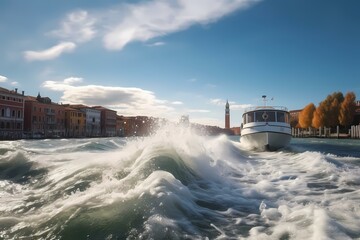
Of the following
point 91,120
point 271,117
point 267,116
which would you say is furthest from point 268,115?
point 91,120

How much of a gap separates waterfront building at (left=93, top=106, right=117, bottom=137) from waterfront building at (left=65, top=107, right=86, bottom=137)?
12.5 metres

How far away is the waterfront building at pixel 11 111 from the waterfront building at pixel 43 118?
3491 mm

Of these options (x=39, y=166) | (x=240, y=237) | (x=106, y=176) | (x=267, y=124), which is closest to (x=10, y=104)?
(x=267, y=124)

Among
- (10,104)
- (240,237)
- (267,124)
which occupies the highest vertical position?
(10,104)

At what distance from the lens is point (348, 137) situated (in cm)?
7550

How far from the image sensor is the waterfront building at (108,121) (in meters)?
113

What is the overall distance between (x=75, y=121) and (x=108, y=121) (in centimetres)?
1902

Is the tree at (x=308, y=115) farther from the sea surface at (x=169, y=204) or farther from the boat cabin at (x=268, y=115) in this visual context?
the sea surface at (x=169, y=204)

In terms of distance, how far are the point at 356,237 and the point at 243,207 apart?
7.47 ft

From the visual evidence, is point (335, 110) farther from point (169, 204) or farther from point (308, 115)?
point (169, 204)

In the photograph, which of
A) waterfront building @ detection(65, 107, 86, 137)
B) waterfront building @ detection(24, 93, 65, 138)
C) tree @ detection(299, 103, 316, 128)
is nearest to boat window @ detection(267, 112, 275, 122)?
waterfront building @ detection(24, 93, 65, 138)

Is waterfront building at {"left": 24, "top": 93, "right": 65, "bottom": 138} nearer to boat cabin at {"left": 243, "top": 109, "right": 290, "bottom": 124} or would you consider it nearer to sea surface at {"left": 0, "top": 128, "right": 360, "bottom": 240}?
boat cabin at {"left": 243, "top": 109, "right": 290, "bottom": 124}

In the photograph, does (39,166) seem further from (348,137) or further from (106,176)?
(348,137)

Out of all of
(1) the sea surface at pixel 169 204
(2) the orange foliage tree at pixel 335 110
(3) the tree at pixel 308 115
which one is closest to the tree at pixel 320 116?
(2) the orange foliage tree at pixel 335 110
